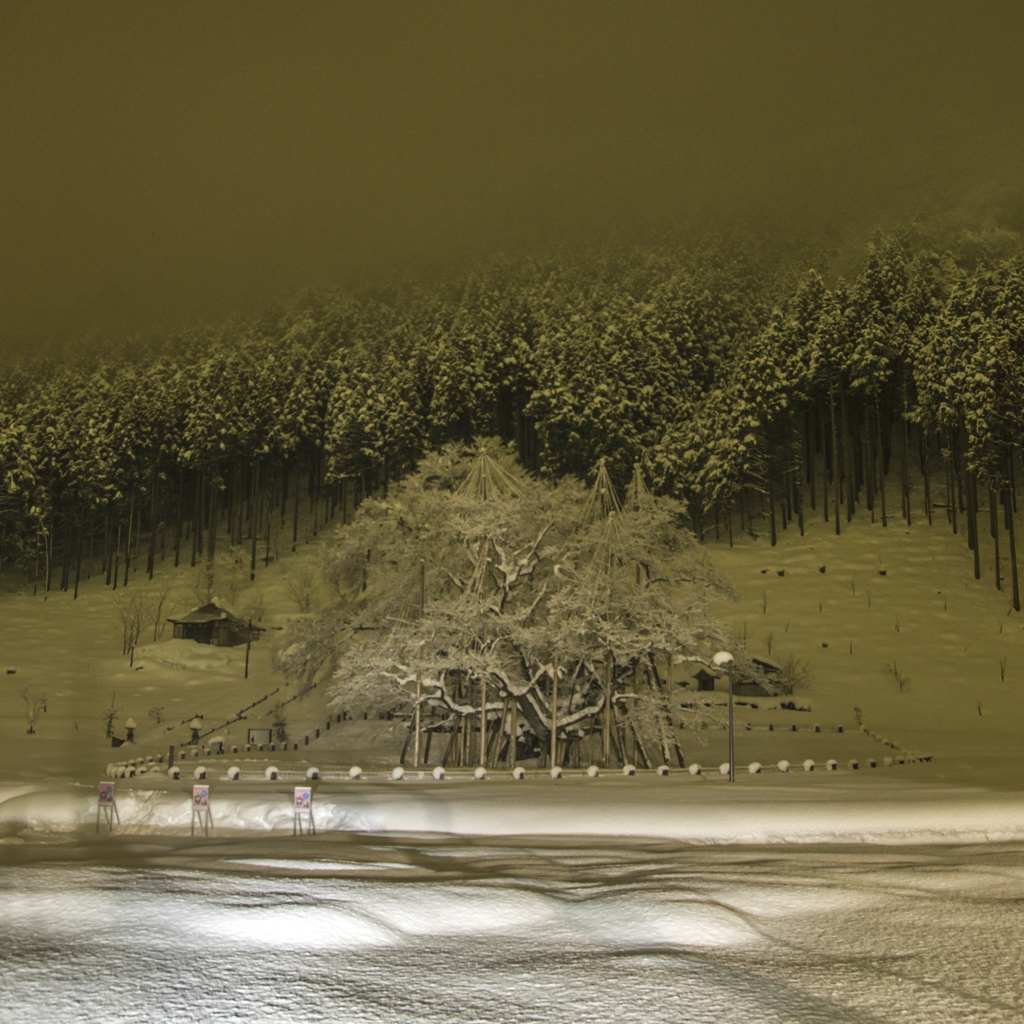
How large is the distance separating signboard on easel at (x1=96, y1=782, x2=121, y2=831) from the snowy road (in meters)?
4.67

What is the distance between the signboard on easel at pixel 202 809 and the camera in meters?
14.3

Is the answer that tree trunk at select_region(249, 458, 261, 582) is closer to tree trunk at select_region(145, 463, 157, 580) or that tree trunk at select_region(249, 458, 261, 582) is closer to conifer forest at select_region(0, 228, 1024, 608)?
conifer forest at select_region(0, 228, 1024, 608)

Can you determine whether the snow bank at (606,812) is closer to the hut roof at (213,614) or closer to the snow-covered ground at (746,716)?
the snow-covered ground at (746,716)

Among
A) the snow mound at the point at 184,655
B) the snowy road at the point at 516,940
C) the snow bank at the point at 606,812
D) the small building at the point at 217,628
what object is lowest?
the snow bank at the point at 606,812

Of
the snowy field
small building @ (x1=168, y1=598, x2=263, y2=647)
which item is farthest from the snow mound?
the snowy field

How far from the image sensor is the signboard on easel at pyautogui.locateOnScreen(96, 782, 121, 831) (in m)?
15.2

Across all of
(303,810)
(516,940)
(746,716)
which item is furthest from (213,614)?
(516,940)

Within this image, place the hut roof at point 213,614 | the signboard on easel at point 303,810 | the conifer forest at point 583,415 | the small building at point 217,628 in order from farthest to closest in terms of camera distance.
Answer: the conifer forest at point 583,415
the hut roof at point 213,614
the small building at point 217,628
the signboard on easel at point 303,810

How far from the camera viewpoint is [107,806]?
15.5 m

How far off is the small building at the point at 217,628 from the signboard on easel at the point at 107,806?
1611 inches

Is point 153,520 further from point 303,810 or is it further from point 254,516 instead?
point 303,810

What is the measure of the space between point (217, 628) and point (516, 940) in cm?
5287

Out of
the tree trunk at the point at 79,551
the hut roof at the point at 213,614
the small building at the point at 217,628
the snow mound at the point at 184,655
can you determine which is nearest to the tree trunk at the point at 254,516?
the hut roof at the point at 213,614

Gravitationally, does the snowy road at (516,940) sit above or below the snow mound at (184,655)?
below
